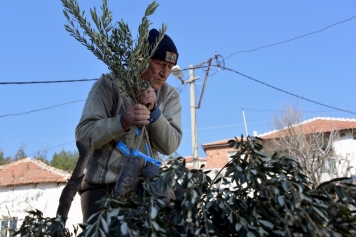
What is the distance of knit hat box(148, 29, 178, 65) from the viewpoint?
8.38 ft

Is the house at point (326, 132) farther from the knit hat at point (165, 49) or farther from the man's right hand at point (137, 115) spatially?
the man's right hand at point (137, 115)

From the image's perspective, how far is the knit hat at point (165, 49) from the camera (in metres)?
2.55

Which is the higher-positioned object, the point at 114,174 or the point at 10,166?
the point at 114,174

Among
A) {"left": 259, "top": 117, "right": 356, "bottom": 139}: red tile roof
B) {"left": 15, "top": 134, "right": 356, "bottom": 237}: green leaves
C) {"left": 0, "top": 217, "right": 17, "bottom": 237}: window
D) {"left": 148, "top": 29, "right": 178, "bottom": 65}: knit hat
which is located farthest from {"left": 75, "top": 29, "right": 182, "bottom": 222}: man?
{"left": 259, "top": 117, "right": 356, "bottom": 139}: red tile roof

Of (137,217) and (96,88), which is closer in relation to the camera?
(137,217)

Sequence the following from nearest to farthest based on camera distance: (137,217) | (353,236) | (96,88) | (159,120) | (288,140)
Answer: (353,236), (137,217), (159,120), (96,88), (288,140)

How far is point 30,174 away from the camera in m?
21.3

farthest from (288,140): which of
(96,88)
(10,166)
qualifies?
(96,88)

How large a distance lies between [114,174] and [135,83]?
0.65 meters

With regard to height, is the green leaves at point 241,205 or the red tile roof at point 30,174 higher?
the green leaves at point 241,205

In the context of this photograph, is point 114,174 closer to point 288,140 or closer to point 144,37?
point 144,37

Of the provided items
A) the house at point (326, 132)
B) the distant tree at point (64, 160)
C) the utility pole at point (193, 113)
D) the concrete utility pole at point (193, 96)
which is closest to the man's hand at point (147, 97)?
the utility pole at point (193, 113)

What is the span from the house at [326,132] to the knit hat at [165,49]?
783 inches

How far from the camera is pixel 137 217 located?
1461 millimetres
